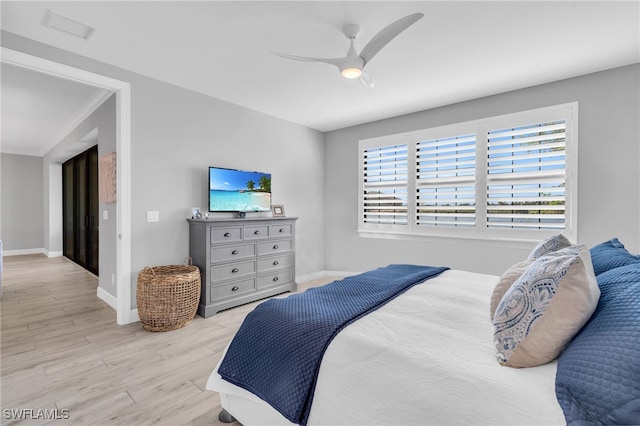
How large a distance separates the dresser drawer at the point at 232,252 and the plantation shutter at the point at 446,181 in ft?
7.81

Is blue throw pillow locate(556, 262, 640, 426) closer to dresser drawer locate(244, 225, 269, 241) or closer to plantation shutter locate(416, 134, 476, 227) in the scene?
plantation shutter locate(416, 134, 476, 227)

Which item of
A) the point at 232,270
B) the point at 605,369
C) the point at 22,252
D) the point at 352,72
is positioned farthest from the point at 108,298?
the point at 22,252

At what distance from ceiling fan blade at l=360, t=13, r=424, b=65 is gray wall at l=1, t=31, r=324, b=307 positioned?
90.7 inches

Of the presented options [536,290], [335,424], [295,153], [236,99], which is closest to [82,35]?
[236,99]

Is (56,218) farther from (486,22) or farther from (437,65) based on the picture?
(486,22)

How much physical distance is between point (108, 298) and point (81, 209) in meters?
3.15

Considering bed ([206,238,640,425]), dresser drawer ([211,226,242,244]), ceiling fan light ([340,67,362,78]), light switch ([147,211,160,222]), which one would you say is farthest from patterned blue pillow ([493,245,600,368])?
light switch ([147,211,160,222])

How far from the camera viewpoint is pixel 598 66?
3000 millimetres

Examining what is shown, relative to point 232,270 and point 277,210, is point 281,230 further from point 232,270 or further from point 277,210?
point 232,270

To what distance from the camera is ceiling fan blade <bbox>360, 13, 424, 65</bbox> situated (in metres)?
1.80

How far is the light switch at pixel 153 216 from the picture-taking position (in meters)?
3.25

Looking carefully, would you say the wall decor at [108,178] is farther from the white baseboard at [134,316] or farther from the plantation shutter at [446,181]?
the plantation shutter at [446,181]

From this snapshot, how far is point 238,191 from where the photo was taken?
3.96 meters

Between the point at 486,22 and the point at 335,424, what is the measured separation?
2.79m
